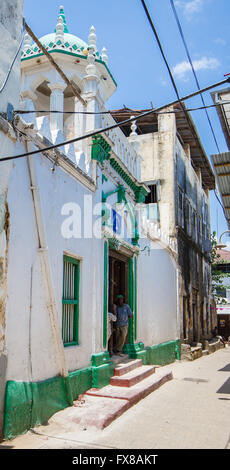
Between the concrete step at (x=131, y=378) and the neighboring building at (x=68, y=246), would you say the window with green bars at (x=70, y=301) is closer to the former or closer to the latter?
the neighboring building at (x=68, y=246)

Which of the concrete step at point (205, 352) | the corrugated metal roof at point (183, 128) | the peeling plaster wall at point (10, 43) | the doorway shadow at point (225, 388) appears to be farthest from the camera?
the concrete step at point (205, 352)

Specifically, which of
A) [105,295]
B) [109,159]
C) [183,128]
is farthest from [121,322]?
[183,128]

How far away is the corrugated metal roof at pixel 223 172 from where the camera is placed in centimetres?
926

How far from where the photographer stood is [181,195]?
55.6 feet

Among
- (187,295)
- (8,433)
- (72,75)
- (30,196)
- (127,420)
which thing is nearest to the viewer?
(8,433)

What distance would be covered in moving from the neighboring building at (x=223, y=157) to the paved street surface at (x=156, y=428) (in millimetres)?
4743

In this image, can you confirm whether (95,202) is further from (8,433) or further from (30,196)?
(8,433)

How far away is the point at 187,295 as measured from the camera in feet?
55.1

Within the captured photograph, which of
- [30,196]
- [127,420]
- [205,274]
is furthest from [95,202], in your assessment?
[205,274]

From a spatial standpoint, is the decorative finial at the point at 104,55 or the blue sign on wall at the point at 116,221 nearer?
the blue sign on wall at the point at 116,221

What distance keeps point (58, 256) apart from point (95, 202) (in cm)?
200

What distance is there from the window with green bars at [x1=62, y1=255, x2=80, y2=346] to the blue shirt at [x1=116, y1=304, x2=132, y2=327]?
2.35 meters

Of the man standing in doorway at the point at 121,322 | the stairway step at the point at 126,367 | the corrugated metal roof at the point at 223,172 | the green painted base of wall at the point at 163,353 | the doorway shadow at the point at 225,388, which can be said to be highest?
the corrugated metal roof at the point at 223,172

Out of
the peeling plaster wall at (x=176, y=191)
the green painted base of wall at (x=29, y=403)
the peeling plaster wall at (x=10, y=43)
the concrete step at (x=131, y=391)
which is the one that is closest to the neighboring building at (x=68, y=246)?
the green painted base of wall at (x=29, y=403)
